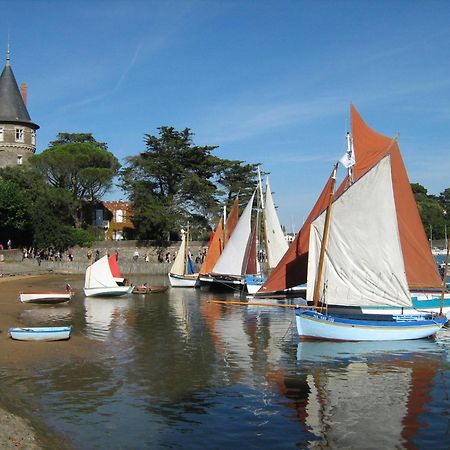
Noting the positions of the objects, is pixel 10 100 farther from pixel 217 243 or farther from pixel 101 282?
pixel 101 282

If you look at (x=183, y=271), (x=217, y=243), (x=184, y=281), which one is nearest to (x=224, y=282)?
(x=184, y=281)

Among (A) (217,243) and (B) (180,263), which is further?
(B) (180,263)

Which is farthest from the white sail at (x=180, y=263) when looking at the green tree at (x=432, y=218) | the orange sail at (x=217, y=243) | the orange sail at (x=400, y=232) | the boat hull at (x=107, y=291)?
the green tree at (x=432, y=218)

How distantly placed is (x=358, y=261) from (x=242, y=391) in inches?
377

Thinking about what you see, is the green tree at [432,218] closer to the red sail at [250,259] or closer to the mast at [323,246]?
the red sail at [250,259]

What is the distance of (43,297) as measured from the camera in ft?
120

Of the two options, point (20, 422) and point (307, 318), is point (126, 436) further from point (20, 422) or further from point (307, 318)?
point (307, 318)

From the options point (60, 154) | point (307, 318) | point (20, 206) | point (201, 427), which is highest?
point (60, 154)

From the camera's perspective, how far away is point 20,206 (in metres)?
68.1

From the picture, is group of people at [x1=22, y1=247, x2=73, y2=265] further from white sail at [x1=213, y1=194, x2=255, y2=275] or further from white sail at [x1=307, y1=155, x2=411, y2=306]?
white sail at [x1=307, y1=155, x2=411, y2=306]

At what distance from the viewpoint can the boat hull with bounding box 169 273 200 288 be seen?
54.5 metres

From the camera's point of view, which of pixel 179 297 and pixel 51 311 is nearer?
pixel 51 311

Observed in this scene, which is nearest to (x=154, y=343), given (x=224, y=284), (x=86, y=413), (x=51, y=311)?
(x=86, y=413)

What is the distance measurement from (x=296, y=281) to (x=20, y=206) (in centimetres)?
4873
